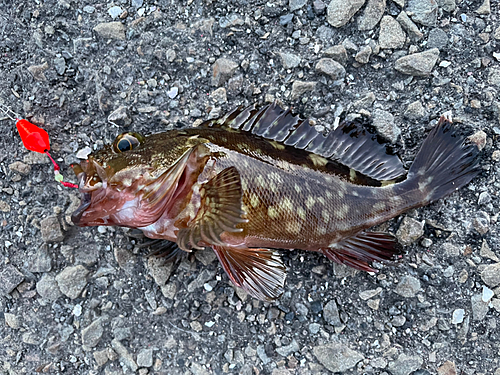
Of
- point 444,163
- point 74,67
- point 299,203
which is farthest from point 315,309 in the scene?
point 74,67

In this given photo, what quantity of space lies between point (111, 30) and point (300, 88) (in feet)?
4.70

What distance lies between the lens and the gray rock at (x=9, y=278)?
2.92 m

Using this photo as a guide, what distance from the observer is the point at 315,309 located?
2.87 m

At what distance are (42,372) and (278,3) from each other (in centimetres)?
317

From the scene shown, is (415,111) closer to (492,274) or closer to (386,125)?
(386,125)

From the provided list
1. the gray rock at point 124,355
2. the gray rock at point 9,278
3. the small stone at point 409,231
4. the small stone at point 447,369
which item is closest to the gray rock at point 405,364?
the small stone at point 447,369

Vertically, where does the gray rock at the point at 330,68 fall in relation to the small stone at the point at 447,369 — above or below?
above

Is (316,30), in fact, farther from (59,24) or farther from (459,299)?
(459,299)

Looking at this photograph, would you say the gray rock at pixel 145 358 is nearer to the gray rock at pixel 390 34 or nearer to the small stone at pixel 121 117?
the small stone at pixel 121 117

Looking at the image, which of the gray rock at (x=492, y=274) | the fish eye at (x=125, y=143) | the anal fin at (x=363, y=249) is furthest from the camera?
the gray rock at (x=492, y=274)

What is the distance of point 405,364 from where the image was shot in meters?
2.81

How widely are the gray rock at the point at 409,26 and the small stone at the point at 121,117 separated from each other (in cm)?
207

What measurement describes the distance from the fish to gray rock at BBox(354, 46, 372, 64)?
42 cm

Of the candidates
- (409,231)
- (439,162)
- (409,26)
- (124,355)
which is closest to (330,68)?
(409,26)
